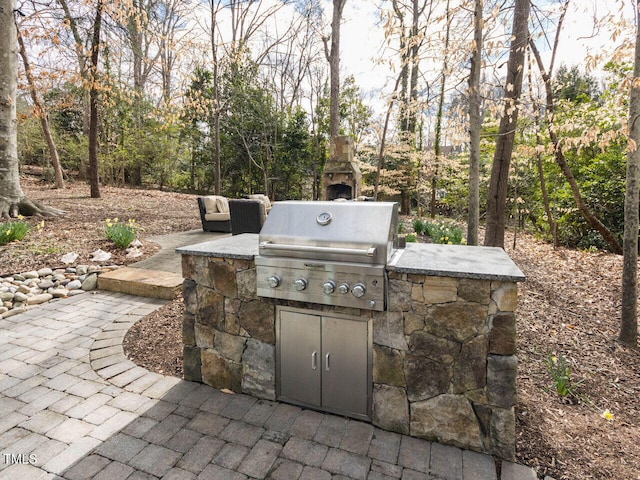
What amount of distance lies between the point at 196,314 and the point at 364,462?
130cm

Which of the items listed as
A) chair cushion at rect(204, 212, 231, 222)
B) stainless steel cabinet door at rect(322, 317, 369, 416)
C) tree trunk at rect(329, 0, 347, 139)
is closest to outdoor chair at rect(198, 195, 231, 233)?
chair cushion at rect(204, 212, 231, 222)

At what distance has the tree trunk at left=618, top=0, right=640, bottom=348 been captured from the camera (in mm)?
2638

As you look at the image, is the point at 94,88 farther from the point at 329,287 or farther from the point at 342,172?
the point at 329,287

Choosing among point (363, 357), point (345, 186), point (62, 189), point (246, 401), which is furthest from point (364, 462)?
point (62, 189)

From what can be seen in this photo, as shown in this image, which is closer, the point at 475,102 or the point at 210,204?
the point at 475,102

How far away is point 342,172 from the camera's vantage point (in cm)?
809

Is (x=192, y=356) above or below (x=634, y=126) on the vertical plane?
below

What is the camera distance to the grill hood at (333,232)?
1.72 metres

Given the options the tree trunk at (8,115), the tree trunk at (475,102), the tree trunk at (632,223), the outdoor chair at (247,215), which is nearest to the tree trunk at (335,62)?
the outdoor chair at (247,215)

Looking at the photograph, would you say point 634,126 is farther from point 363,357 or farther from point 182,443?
point 182,443

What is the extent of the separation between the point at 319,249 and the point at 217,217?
540 centimetres

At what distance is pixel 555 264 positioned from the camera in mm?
5312

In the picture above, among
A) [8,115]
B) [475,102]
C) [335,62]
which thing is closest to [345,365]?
[475,102]

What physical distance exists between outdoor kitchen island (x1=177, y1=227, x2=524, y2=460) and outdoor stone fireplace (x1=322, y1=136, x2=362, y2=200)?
604cm
